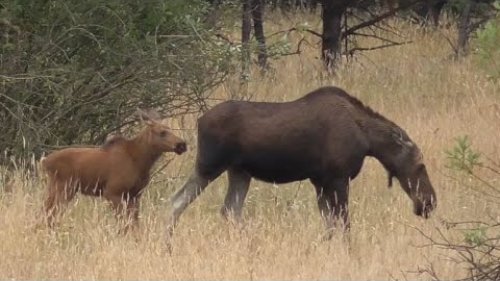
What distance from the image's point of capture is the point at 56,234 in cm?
826

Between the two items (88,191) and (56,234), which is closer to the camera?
(56,234)

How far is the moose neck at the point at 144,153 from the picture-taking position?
356 inches

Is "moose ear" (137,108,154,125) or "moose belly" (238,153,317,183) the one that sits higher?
"moose ear" (137,108,154,125)

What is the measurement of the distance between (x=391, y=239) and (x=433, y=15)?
51.8ft

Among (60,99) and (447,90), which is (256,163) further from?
(447,90)

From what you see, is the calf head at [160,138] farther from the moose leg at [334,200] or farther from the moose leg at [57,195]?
the moose leg at [334,200]

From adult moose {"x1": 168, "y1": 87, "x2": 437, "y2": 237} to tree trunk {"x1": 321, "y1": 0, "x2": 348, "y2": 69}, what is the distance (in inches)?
320

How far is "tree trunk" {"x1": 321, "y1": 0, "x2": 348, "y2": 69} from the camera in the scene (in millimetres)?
17203

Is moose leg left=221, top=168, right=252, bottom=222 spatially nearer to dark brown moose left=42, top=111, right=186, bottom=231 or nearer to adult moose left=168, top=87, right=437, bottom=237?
adult moose left=168, top=87, right=437, bottom=237

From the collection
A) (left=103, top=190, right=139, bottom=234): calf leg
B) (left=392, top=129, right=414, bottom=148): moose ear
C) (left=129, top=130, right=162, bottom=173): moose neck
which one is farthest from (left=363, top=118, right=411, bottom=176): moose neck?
(left=103, top=190, right=139, bottom=234): calf leg

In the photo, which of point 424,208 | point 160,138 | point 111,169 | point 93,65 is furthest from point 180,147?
point 93,65

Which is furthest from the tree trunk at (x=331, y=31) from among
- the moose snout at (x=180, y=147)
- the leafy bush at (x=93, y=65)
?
the moose snout at (x=180, y=147)

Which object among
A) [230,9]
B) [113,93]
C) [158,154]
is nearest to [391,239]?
[158,154]

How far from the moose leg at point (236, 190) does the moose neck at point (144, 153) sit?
0.60 metres
